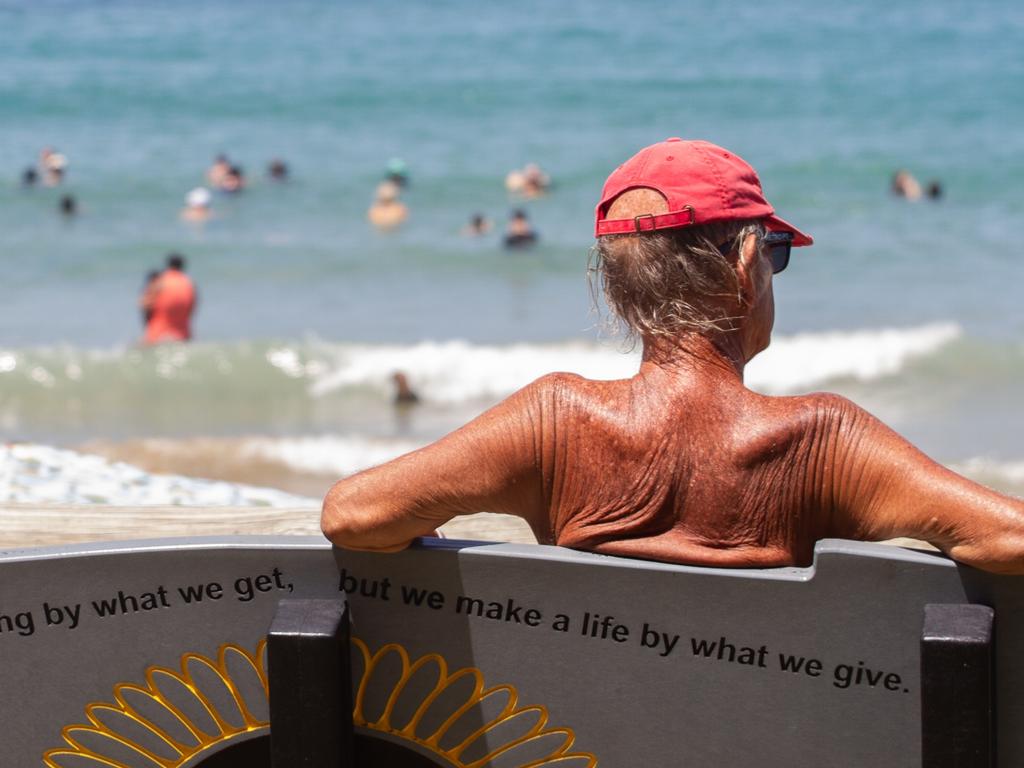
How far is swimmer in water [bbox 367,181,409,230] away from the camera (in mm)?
19156

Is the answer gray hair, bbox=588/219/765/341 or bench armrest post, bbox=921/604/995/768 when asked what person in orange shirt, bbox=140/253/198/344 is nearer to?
gray hair, bbox=588/219/765/341

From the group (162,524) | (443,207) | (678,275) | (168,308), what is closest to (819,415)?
(678,275)

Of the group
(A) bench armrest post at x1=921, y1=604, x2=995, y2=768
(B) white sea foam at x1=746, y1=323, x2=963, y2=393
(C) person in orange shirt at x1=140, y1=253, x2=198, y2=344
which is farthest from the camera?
(C) person in orange shirt at x1=140, y1=253, x2=198, y2=344

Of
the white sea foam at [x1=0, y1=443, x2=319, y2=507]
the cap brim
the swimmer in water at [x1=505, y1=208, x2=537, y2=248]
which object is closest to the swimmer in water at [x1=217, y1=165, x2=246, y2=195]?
the swimmer in water at [x1=505, y1=208, x2=537, y2=248]

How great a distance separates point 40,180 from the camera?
21094 millimetres

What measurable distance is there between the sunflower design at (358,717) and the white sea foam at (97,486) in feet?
4.48

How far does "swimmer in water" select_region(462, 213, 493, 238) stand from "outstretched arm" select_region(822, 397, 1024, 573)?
17.0m

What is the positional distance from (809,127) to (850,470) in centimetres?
2367

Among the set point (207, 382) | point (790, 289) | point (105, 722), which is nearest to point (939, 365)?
point (790, 289)

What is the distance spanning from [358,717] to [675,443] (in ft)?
1.66

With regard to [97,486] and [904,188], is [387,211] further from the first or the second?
[97,486]

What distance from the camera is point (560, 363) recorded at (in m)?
12.9

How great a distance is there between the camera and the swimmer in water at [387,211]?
62.8ft

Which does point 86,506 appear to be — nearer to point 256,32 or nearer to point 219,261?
point 219,261
